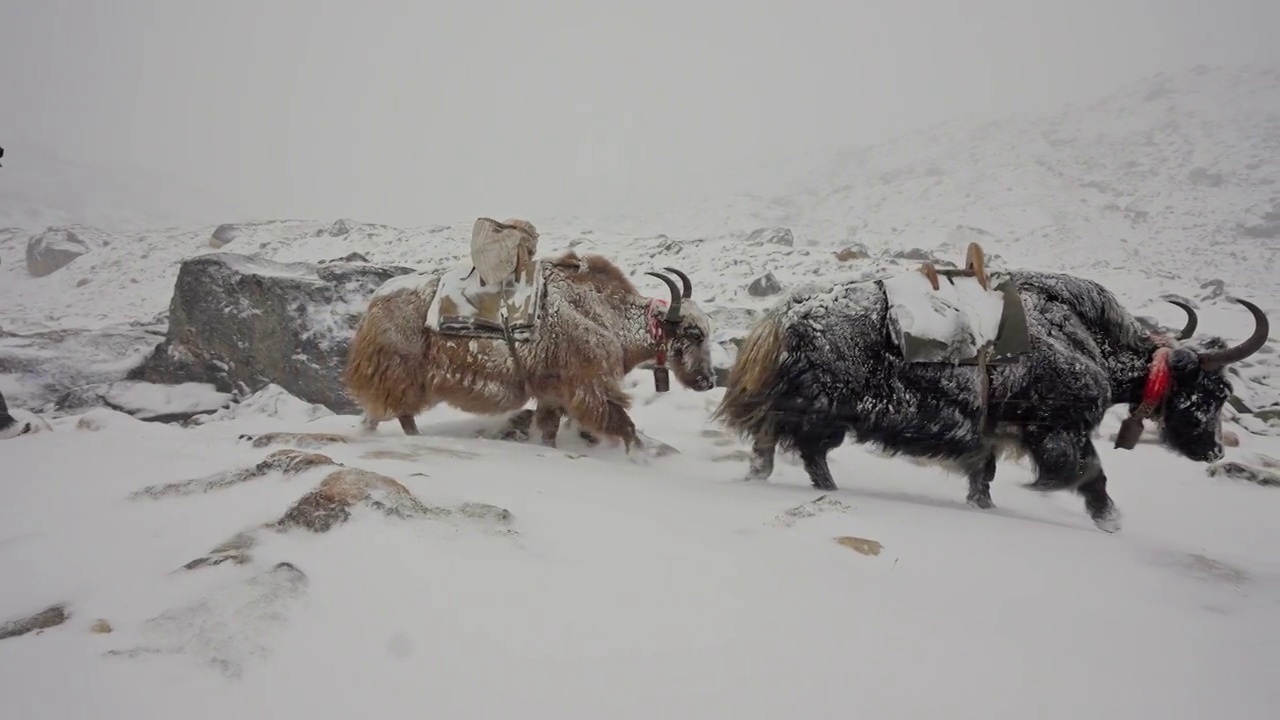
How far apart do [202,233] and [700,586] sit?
80.7 feet

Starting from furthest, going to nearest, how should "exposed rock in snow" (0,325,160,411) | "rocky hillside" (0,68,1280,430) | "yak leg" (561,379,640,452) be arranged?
"rocky hillside" (0,68,1280,430) → "exposed rock in snow" (0,325,160,411) → "yak leg" (561,379,640,452)

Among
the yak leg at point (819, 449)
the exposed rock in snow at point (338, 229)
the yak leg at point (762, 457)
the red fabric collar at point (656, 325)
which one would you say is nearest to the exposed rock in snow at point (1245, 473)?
the yak leg at point (819, 449)

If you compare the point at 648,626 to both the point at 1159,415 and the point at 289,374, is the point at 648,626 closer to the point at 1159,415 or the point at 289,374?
the point at 1159,415

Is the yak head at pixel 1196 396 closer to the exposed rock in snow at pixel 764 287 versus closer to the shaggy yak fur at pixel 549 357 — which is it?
the shaggy yak fur at pixel 549 357

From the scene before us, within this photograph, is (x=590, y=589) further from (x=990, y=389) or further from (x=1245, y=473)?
(x=1245, y=473)

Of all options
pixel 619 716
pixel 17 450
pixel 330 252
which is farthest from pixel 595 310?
pixel 330 252

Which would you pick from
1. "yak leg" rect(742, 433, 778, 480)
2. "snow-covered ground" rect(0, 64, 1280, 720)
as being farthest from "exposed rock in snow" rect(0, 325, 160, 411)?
"yak leg" rect(742, 433, 778, 480)

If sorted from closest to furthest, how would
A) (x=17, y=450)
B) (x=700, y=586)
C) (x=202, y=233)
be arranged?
(x=700, y=586) → (x=17, y=450) → (x=202, y=233)

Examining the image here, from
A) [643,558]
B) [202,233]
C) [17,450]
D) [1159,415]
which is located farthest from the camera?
[202,233]

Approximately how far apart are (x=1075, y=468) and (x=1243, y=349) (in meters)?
1.00

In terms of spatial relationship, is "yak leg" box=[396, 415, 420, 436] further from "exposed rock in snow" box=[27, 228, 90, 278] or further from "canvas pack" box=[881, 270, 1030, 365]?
"exposed rock in snow" box=[27, 228, 90, 278]

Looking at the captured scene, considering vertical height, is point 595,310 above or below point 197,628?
above

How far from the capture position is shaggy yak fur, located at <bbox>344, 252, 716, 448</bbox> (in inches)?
161

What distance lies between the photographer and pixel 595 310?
4301 mm
